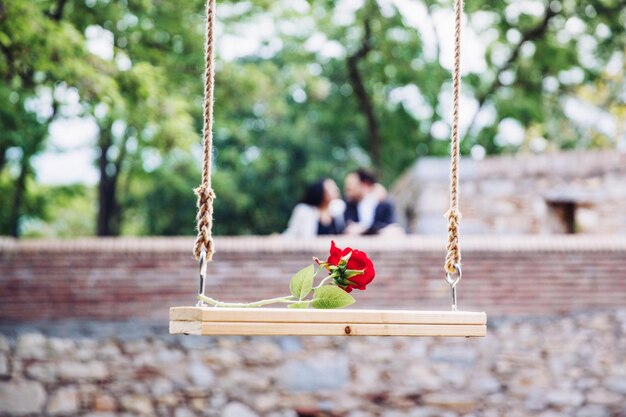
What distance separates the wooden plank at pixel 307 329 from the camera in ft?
7.54

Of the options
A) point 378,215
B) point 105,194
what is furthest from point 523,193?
point 105,194

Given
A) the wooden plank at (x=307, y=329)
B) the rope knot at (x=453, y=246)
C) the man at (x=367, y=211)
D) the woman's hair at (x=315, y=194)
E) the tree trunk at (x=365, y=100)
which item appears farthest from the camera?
the tree trunk at (x=365, y=100)

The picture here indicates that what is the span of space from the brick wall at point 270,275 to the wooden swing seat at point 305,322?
12.7ft

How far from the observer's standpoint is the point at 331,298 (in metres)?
2.60

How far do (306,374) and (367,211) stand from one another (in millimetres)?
1481

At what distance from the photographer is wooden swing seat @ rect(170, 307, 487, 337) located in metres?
2.30

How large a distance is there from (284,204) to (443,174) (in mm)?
7387

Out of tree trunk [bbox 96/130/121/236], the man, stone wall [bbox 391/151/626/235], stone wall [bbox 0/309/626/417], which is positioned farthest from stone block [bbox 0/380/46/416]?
tree trunk [bbox 96/130/121/236]

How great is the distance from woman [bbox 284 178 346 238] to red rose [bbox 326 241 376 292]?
3895 mm

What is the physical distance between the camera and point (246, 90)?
35.2 ft

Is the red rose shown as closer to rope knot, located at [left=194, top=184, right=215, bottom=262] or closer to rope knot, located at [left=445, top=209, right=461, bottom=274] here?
rope knot, located at [left=445, top=209, right=461, bottom=274]

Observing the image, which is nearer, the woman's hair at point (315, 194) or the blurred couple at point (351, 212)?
the woman's hair at point (315, 194)

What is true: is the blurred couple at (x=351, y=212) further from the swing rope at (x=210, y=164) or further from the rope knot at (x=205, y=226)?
the rope knot at (x=205, y=226)

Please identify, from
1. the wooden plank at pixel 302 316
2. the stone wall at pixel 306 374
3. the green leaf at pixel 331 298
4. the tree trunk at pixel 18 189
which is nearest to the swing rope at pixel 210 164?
the wooden plank at pixel 302 316
